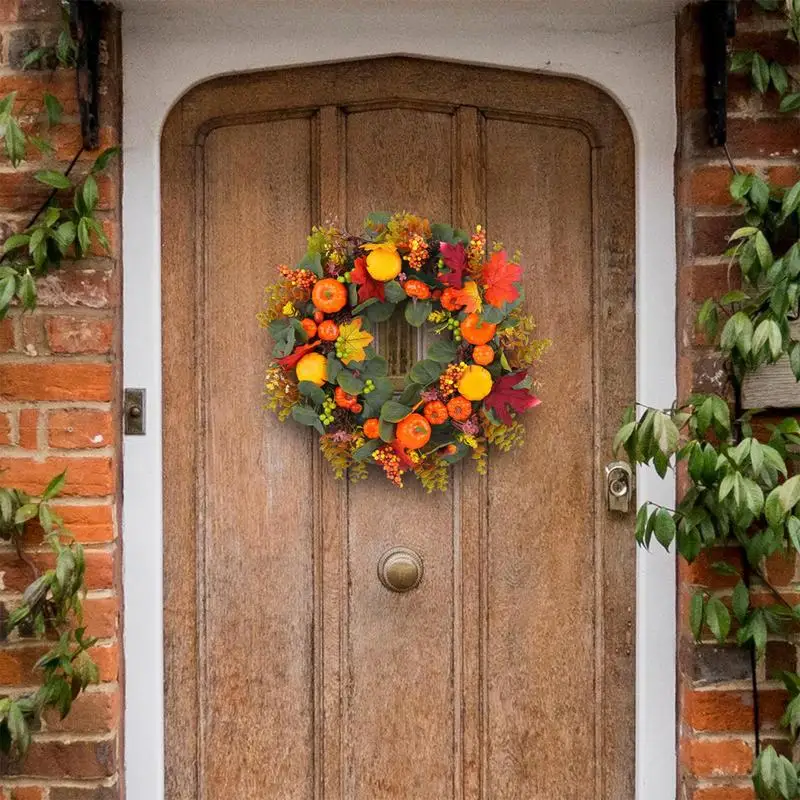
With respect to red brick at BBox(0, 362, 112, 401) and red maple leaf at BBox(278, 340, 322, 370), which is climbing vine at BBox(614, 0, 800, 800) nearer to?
red maple leaf at BBox(278, 340, 322, 370)

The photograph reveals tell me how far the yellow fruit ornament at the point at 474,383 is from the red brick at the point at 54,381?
27.7 inches

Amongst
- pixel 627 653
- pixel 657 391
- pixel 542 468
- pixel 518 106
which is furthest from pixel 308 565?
pixel 518 106

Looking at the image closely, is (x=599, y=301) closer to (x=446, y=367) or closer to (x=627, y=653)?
(x=446, y=367)

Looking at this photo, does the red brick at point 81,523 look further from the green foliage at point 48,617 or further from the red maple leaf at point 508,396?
the red maple leaf at point 508,396

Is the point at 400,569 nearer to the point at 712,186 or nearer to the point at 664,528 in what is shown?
the point at 664,528

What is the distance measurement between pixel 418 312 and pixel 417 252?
118mm

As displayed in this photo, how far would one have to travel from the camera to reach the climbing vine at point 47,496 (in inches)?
59.9

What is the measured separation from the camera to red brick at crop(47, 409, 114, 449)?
1671mm

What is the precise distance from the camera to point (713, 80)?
5.37 ft

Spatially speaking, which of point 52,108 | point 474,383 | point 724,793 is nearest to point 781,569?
point 724,793

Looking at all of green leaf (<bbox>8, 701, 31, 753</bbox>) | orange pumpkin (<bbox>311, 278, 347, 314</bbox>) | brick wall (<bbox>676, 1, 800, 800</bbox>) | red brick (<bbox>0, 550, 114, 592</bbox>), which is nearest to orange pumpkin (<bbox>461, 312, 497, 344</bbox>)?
orange pumpkin (<bbox>311, 278, 347, 314</bbox>)

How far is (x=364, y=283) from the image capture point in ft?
5.52

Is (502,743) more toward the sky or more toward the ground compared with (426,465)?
more toward the ground

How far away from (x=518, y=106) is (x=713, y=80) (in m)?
0.39
